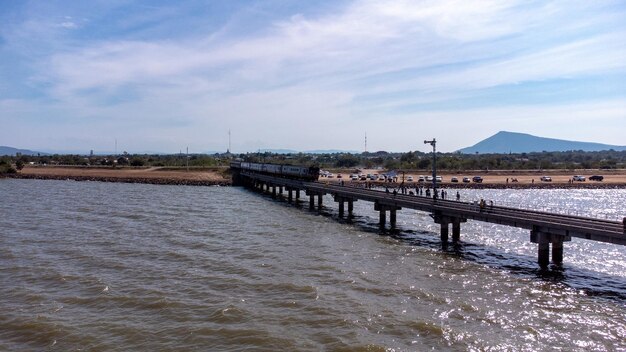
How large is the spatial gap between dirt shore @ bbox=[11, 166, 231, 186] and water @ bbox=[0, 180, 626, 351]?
68668mm

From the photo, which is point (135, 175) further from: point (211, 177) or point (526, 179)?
point (526, 179)

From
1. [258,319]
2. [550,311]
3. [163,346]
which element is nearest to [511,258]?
[550,311]

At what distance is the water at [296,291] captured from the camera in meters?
18.0

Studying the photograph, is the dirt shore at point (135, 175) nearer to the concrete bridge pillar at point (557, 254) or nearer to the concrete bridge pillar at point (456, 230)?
the concrete bridge pillar at point (456, 230)

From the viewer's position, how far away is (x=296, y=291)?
2344cm

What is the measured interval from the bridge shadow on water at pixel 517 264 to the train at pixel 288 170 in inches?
1076

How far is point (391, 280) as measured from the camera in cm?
2547

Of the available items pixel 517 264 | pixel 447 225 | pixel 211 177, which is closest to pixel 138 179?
pixel 211 177

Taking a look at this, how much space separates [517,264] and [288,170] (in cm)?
5358

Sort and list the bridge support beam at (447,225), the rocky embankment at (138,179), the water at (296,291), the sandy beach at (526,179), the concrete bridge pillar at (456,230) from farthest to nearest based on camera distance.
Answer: the rocky embankment at (138,179) → the sandy beach at (526,179) → the concrete bridge pillar at (456,230) → the bridge support beam at (447,225) → the water at (296,291)

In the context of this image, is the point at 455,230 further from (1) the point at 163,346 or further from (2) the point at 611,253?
(1) the point at 163,346

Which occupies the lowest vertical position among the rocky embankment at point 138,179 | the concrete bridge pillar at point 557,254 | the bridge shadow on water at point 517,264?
the bridge shadow on water at point 517,264

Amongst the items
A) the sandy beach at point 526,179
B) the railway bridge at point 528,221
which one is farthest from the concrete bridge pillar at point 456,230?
the sandy beach at point 526,179

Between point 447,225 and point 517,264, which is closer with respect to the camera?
point 517,264
